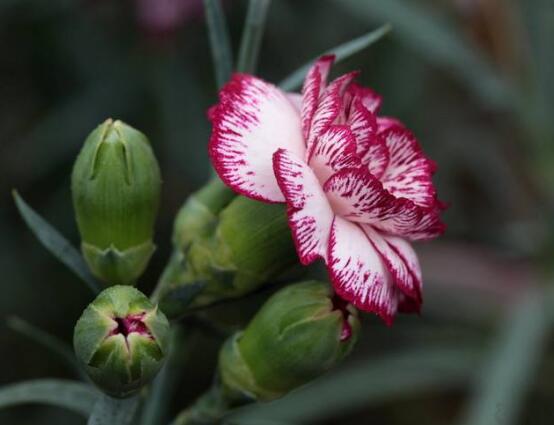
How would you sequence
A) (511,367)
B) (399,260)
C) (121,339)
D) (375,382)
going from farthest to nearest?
1. (375,382)
2. (511,367)
3. (399,260)
4. (121,339)

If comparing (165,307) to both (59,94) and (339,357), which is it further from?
(59,94)

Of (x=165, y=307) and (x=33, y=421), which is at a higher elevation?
(x=165, y=307)

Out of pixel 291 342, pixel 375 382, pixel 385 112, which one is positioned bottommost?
pixel 375 382

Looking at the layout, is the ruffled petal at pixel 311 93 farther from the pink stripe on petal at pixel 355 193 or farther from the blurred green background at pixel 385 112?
the blurred green background at pixel 385 112

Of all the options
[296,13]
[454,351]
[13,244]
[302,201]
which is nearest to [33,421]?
[13,244]

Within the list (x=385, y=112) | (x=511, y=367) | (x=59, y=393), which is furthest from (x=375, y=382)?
(x=59, y=393)

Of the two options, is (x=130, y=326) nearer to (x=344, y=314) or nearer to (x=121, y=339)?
(x=121, y=339)

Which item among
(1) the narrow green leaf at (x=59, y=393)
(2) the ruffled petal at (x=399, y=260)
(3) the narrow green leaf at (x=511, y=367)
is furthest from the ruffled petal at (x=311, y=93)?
(3) the narrow green leaf at (x=511, y=367)
